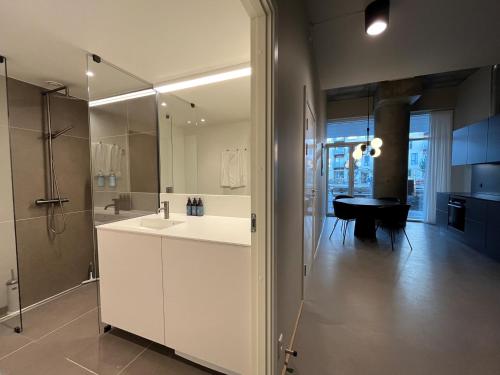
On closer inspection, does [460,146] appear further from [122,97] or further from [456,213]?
[122,97]

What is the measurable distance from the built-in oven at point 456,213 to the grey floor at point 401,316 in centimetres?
72

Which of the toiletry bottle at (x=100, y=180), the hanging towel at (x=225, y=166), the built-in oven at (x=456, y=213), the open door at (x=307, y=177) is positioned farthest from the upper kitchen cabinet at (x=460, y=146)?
the toiletry bottle at (x=100, y=180)

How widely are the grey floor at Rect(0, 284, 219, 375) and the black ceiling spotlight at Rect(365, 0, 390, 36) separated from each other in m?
2.89

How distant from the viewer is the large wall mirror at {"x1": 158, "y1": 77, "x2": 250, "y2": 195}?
213 cm

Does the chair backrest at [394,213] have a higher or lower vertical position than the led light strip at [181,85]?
lower

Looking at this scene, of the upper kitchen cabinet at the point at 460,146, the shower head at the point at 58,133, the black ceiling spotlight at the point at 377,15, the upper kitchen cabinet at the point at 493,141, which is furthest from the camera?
the upper kitchen cabinet at the point at 460,146

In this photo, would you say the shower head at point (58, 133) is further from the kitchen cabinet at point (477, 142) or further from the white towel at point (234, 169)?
the kitchen cabinet at point (477, 142)

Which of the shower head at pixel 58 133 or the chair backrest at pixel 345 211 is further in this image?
the chair backrest at pixel 345 211

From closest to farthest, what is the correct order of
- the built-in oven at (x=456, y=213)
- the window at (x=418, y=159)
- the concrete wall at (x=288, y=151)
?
the concrete wall at (x=288, y=151), the built-in oven at (x=456, y=213), the window at (x=418, y=159)

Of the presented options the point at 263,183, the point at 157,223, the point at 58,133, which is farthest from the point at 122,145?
the point at 263,183

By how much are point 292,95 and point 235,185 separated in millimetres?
981

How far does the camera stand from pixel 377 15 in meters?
1.75

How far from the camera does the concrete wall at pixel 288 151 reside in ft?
4.11

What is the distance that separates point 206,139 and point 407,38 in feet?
7.70
